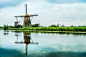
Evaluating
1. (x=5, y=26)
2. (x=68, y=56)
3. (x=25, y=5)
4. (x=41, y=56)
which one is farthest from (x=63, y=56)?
(x=5, y=26)

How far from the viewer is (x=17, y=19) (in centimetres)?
4859

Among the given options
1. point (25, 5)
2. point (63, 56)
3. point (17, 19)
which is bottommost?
point (63, 56)

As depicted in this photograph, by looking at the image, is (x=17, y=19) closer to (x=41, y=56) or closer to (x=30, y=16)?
(x=30, y=16)

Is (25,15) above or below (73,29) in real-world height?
above

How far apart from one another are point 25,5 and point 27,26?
11.0 meters

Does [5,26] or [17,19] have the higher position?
[17,19]

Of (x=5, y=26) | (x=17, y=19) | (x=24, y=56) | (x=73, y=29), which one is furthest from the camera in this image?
(x=5, y=26)

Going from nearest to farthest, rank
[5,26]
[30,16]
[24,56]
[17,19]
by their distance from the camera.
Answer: [24,56] → [30,16] → [17,19] → [5,26]

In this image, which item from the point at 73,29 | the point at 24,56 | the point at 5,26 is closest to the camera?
the point at 24,56

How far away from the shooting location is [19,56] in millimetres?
5188

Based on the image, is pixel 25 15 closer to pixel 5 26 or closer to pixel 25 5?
pixel 25 5

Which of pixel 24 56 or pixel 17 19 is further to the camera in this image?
pixel 17 19

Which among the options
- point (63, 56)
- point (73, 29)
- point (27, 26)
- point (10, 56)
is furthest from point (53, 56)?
point (27, 26)

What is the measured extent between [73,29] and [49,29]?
9172 mm
